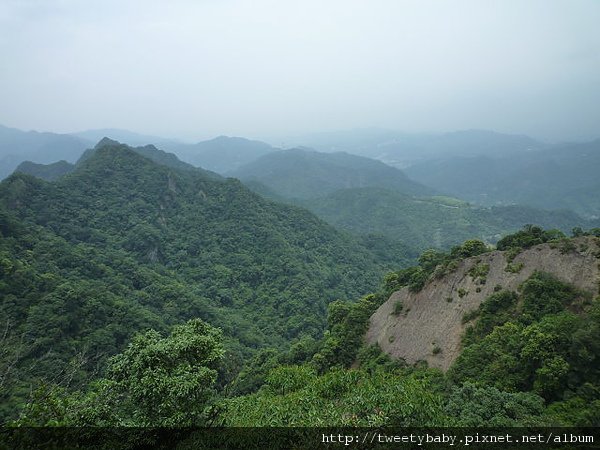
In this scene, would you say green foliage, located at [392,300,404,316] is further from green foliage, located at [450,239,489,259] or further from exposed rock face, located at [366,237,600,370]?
green foliage, located at [450,239,489,259]

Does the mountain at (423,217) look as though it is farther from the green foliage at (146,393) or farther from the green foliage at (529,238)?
the green foliage at (146,393)

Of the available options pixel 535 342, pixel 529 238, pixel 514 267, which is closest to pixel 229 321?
pixel 514 267

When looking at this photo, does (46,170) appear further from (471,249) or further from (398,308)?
(471,249)

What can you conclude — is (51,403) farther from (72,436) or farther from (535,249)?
(535,249)

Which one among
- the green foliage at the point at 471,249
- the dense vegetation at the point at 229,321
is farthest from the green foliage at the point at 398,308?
the green foliage at the point at 471,249

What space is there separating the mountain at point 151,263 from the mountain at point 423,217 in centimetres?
3514

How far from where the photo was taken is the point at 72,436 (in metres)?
8.75

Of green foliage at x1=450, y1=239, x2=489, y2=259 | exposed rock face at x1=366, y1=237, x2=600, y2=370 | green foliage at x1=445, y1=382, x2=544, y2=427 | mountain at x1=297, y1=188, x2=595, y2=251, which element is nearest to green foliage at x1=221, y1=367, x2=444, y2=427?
green foliage at x1=445, y1=382, x2=544, y2=427

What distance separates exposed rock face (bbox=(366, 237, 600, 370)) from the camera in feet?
65.5

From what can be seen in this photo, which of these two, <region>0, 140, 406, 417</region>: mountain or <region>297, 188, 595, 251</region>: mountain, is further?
<region>297, 188, 595, 251</region>: mountain

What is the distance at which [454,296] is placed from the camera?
924 inches

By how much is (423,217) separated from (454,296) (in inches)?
3973

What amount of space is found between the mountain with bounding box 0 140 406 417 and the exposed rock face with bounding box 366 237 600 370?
12.0 m

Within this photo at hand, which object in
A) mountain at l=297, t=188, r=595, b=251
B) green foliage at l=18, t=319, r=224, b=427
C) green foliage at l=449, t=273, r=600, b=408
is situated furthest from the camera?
mountain at l=297, t=188, r=595, b=251
